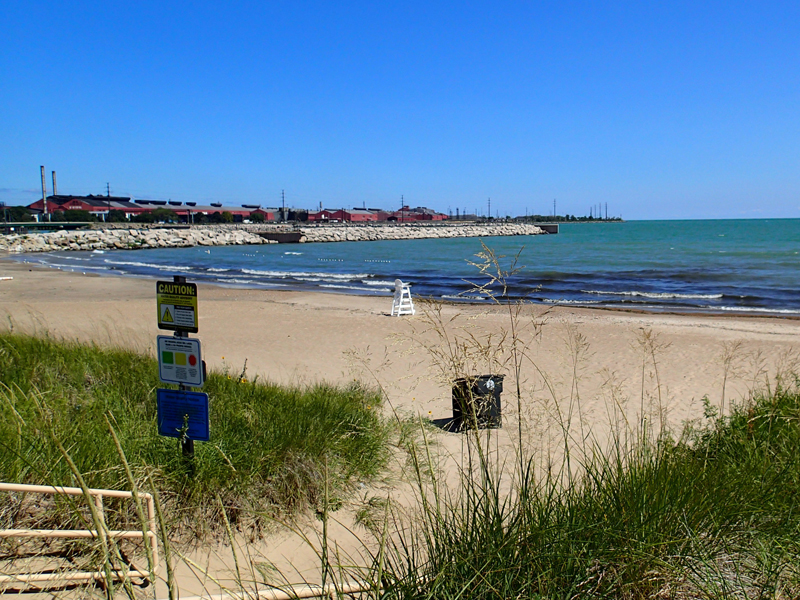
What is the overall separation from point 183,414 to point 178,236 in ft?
224

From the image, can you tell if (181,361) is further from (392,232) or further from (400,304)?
(392,232)

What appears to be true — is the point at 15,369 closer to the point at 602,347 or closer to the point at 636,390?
the point at 636,390

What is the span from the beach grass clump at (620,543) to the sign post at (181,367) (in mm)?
1750

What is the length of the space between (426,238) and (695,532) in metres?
95.0

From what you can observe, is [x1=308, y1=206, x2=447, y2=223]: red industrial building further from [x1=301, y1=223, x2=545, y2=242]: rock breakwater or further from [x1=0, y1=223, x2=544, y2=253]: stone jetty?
[x1=0, y1=223, x2=544, y2=253]: stone jetty

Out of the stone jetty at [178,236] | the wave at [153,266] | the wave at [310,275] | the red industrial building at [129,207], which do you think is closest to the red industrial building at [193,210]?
the red industrial building at [129,207]

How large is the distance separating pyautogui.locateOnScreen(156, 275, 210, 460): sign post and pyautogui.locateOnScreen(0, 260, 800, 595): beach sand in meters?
Result: 0.79

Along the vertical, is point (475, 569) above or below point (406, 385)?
above

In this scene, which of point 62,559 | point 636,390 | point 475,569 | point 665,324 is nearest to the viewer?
point 475,569

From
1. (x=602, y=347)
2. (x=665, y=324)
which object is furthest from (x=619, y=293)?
(x=602, y=347)

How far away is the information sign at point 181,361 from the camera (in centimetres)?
383

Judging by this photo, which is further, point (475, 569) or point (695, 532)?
point (695, 532)

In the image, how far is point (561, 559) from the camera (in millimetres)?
2389

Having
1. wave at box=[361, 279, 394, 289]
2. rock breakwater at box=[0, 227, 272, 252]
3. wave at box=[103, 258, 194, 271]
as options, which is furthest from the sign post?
rock breakwater at box=[0, 227, 272, 252]
